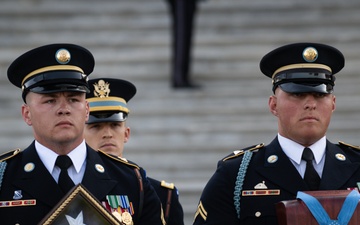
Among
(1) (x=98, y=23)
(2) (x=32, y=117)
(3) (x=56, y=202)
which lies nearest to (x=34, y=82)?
(2) (x=32, y=117)

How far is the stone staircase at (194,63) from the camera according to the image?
1277 cm

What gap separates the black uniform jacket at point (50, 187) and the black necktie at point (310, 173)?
0.75m

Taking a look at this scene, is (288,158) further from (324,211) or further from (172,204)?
(172,204)

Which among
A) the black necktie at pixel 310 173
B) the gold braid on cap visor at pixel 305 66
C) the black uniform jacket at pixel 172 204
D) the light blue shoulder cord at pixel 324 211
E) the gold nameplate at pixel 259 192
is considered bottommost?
the black uniform jacket at pixel 172 204

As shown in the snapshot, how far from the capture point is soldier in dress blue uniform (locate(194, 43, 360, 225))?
6.10 m

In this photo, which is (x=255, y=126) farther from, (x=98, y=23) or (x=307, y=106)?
(x=307, y=106)

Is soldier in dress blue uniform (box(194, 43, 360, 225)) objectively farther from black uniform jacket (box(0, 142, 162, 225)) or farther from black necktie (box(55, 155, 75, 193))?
black necktie (box(55, 155, 75, 193))

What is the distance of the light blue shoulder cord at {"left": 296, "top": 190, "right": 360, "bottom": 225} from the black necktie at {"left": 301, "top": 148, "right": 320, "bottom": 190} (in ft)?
1.24

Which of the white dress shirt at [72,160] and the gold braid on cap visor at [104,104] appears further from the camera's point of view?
the gold braid on cap visor at [104,104]

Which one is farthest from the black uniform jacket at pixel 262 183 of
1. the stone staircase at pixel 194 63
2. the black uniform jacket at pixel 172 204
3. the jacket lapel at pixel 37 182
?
the stone staircase at pixel 194 63

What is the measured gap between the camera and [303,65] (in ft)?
20.7

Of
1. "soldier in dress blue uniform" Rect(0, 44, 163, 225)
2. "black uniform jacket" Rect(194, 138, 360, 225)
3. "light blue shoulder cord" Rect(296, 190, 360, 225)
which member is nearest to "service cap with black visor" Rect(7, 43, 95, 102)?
"soldier in dress blue uniform" Rect(0, 44, 163, 225)

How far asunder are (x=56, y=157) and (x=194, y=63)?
8.69 meters

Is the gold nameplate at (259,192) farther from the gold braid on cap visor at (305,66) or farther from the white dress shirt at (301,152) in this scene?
the gold braid on cap visor at (305,66)
